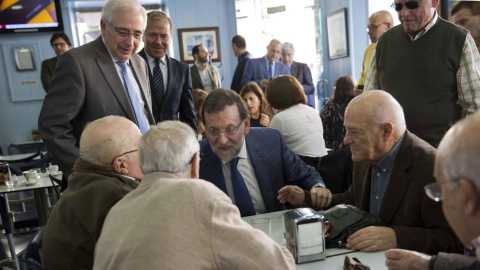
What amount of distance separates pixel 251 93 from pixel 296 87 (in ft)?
3.12

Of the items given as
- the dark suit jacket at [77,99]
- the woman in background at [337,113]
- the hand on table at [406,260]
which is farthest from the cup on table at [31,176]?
the hand on table at [406,260]

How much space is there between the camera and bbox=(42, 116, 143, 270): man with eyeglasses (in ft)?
4.87

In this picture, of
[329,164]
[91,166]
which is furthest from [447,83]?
[91,166]

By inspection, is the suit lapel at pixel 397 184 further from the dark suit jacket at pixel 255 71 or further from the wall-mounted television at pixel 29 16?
the wall-mounted television at pixel 29 16

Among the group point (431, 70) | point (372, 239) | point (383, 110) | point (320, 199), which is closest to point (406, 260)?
point (372, 239)

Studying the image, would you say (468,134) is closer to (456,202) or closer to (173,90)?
(456,202)

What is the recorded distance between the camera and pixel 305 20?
745cm

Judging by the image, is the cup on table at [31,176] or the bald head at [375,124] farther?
the cup on table at [31,176]

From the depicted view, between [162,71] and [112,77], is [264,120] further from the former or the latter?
[112,77]

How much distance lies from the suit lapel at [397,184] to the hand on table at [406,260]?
0.35 meters

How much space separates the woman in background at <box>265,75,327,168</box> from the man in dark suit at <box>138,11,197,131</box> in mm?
925

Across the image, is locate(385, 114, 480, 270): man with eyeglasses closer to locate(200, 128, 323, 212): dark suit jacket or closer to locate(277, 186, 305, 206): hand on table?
locate(277, 186, 305, 206): hand on table

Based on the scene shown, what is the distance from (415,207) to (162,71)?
73.3 inches

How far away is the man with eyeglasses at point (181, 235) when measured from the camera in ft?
3.56
